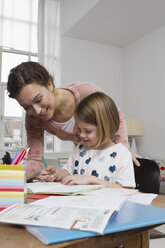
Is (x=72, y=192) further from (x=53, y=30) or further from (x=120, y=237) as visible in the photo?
(x=53, y=30)

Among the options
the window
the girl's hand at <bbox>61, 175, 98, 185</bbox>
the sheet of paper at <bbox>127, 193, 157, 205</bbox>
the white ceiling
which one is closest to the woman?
the girl's hand at <bbox>61, 175, 98, 185</bbox>

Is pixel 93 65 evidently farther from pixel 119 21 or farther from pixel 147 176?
pixel 147 176

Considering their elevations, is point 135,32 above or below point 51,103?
above

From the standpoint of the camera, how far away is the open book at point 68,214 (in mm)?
426

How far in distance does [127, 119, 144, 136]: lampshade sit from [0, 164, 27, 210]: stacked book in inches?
139

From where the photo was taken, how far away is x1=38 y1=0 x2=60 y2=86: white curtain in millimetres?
4543

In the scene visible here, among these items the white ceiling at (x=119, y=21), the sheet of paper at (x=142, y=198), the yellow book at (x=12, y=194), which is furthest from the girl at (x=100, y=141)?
the white ceiling at (x=119, y=21)

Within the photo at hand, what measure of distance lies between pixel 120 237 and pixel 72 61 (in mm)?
4413

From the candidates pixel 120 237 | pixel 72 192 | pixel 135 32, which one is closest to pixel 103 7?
pixel 135 32

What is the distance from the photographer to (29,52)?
4.52m

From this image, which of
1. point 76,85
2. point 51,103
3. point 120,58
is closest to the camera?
point 51,103

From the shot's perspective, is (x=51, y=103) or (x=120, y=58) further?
A: (x=120, y=58)

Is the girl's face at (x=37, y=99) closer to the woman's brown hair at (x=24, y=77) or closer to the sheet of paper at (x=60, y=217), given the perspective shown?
the woman's brown hair at (x=24, y=77)

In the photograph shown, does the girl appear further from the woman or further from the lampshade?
the lampshade
